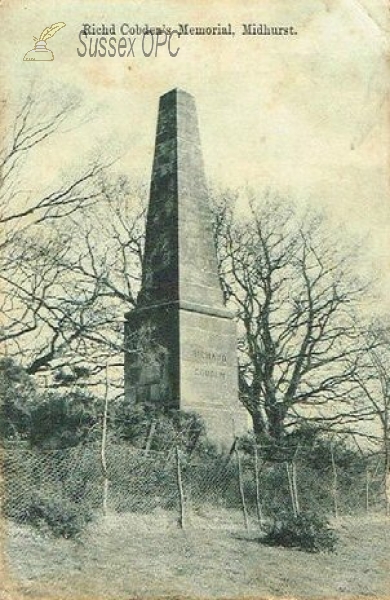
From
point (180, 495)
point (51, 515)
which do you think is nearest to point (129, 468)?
point (180, 495)

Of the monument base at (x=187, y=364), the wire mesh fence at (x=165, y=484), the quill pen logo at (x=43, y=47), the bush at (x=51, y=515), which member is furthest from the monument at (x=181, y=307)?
the quill pen logo at (x=43, y=47)

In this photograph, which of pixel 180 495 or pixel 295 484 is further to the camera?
pixel 295 484

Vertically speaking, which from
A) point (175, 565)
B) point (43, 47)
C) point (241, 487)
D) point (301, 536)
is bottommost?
point (175, 565)

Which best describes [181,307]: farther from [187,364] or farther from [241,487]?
[241,487]

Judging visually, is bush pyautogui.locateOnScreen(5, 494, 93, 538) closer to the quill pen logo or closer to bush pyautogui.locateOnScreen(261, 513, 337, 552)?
bush pyautogui.locateOnScreen(261, 513, 337, 552)

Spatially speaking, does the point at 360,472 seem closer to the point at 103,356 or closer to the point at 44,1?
the point at 103,356

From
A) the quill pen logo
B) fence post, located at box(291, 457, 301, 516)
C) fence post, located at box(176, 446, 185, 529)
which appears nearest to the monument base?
fence post, located at box(291, 457, 301, 516)
